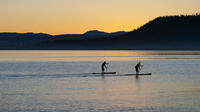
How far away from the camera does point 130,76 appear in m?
43.4

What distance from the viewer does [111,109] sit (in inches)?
854

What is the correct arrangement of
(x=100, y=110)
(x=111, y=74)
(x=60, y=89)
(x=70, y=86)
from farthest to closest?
(x=111, y=74)
(x=70, y=86)
(x=60, y=89)
(x=100, y=110)

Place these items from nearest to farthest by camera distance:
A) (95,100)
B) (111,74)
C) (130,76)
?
1. (95,100)
2. (130,76)
3. (111,74)

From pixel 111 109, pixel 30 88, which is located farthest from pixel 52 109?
pixel 30 88

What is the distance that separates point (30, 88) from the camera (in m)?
31.4

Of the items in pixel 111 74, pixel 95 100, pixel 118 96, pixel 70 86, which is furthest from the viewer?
pixel 111 74

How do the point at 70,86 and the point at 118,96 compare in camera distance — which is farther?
the point at 70,86

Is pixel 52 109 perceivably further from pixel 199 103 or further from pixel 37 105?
pixel 199 103

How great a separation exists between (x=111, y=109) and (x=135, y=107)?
1.44 m

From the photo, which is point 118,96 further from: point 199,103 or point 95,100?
point 199,103

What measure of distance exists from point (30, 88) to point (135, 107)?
11417mm

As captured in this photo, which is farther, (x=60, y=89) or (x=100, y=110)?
(x=60, y=89)

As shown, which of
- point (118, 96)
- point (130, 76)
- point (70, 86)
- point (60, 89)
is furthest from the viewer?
point (130, 76)

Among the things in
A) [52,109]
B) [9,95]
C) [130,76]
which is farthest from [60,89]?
[130,76]
